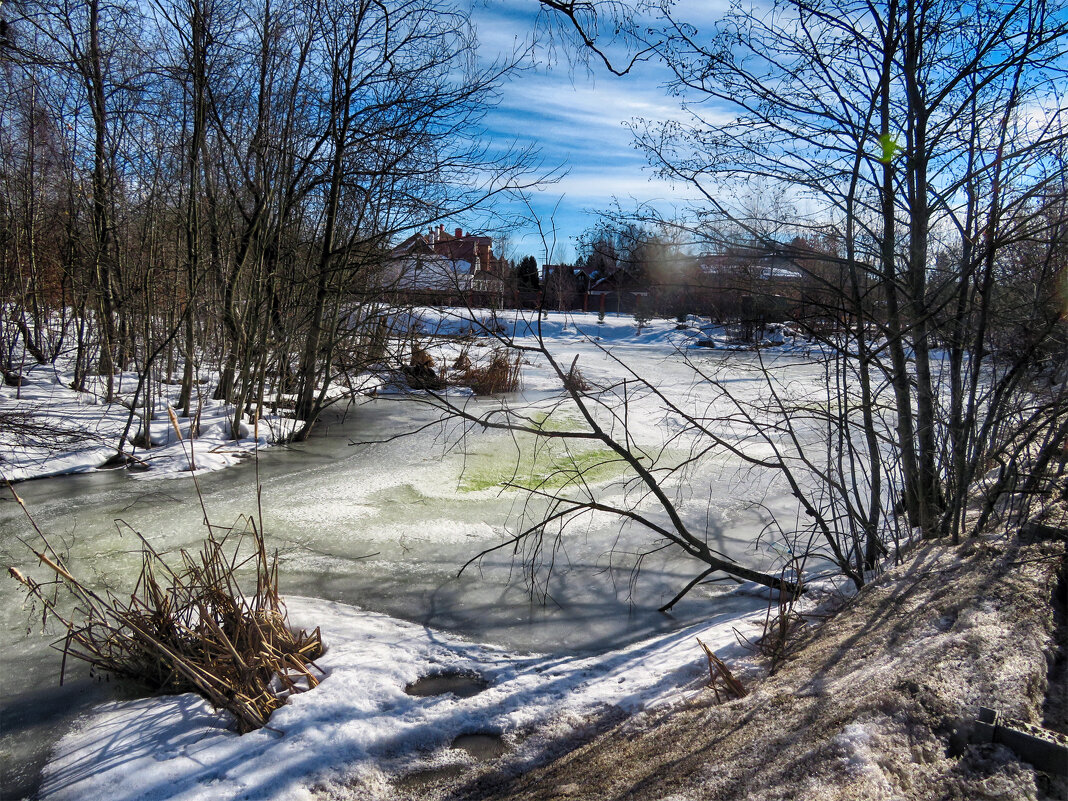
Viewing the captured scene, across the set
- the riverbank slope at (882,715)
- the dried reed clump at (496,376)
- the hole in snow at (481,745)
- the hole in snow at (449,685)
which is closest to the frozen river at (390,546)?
the hole in snow at (449,685)

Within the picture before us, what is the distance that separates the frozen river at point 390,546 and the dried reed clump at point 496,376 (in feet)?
13.3

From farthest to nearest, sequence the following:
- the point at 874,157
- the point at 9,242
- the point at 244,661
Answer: the point at 9,242
the point at 874,157
the point at 244,661

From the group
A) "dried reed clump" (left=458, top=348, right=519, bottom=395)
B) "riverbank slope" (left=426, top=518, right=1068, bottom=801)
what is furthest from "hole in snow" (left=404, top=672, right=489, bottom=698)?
"dried reed clump" (left=458, top=348, right=519, bottom=395)

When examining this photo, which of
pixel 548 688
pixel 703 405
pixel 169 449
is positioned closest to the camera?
pixel 548 688

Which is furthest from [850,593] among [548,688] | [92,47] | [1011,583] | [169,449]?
[92,47]

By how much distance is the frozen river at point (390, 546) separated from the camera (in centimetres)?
424

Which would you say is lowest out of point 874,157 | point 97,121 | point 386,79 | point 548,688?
point 548,688

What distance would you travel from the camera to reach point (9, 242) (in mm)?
→ 10828

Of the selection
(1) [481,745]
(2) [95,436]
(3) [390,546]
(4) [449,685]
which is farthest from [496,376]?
(1) [481,745]

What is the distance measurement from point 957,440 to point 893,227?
5.01ft

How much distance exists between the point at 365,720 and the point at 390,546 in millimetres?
2527

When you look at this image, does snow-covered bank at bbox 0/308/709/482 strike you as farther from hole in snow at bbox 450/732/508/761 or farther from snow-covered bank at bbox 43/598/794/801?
hole in snow at bbox 450/732/508/761

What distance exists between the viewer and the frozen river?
167 inches

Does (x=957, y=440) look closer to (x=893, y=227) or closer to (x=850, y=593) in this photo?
(x=850, y=593)
